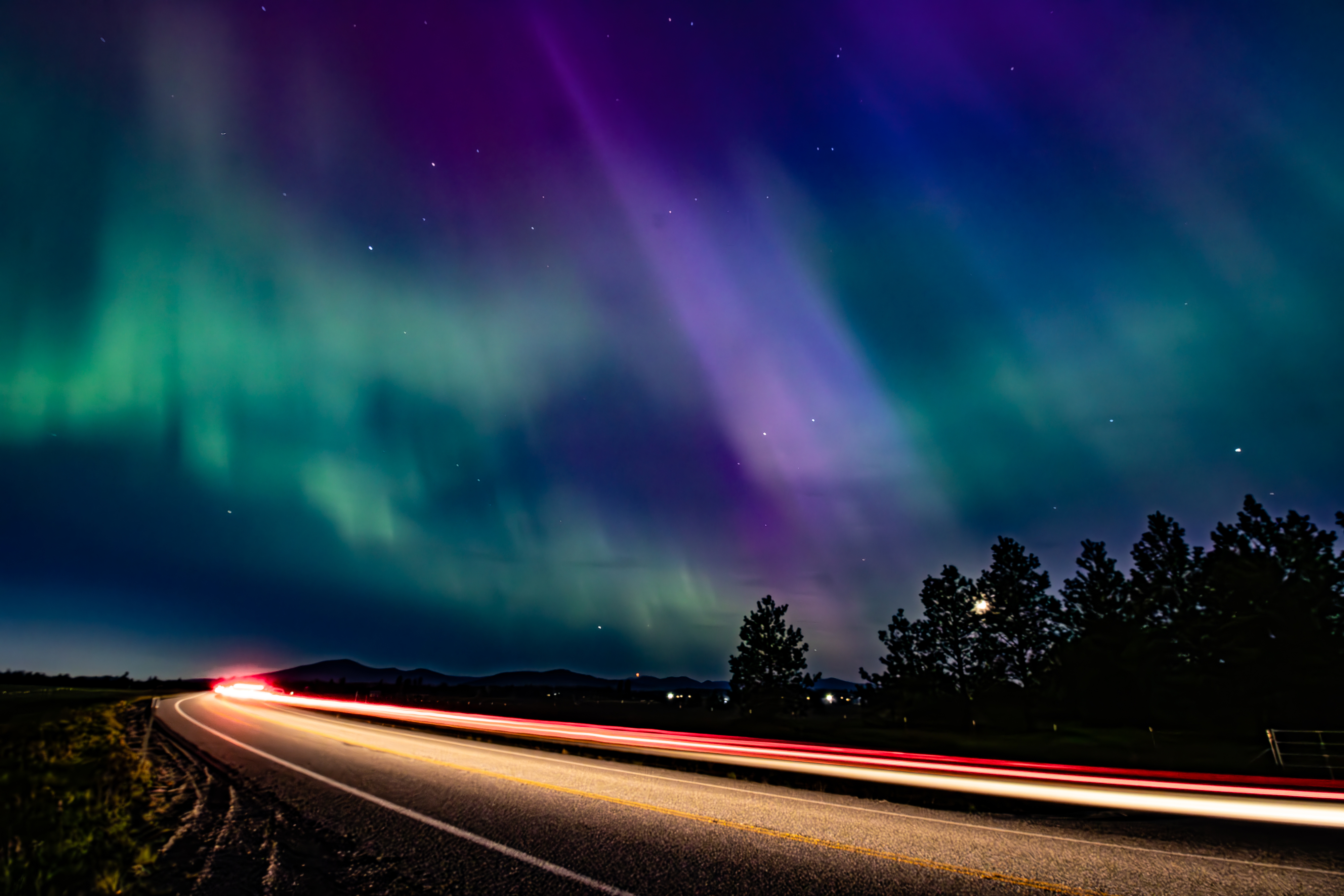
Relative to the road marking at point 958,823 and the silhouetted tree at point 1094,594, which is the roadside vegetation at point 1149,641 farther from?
the road marking at point 958,823

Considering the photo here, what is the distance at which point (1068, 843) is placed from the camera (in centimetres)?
839

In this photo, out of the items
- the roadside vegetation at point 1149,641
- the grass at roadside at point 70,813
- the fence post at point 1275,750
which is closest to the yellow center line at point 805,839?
the grass at roadside at point 70,813

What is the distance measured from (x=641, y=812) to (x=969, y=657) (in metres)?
50.2

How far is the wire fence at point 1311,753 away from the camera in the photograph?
59.3 ft

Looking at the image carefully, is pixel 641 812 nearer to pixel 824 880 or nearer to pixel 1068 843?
pixel 824 880

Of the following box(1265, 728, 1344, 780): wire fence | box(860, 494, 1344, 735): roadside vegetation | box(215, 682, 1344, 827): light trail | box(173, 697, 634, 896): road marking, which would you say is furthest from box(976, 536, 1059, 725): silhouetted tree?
box(173, 697, 634, 896): road marking

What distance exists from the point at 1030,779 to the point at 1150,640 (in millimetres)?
39238

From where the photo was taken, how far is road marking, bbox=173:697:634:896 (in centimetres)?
652

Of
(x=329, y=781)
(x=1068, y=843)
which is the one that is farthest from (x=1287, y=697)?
(x=329, y=781)

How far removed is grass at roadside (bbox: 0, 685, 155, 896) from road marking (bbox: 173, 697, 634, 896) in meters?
3.12

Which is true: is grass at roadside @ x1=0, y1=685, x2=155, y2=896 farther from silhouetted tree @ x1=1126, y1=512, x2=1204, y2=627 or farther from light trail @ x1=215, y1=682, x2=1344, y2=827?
silhouetted tree @ x1=1126, y1=512, x2=1204, y2=627

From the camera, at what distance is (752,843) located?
823 centimetres

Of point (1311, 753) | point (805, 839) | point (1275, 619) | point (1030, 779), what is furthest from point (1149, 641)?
point (805, 839)

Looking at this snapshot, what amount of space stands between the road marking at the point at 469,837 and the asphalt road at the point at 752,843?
0.03m
